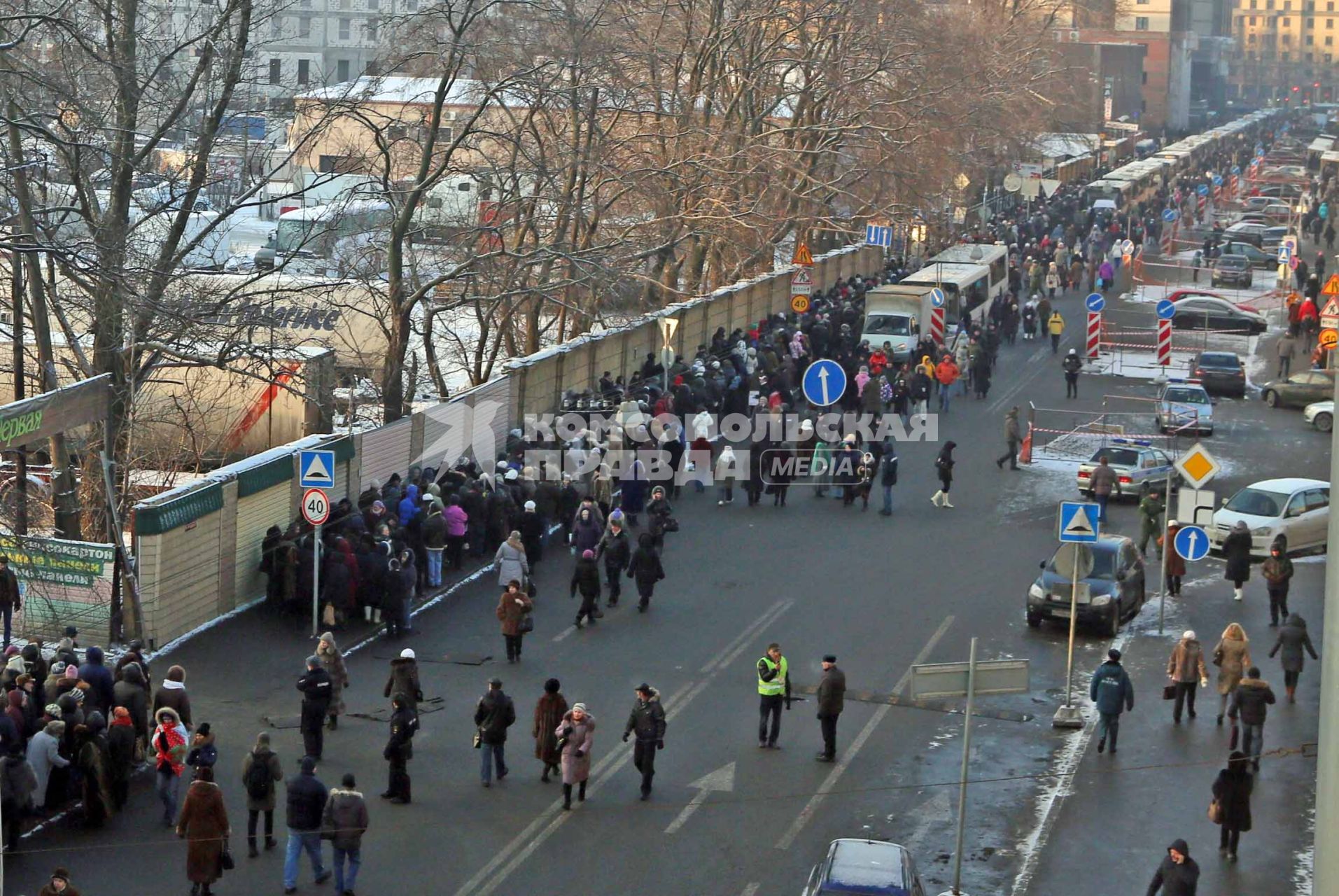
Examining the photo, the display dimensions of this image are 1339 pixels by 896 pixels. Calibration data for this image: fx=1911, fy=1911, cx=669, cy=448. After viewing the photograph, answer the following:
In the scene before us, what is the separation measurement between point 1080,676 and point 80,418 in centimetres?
1103

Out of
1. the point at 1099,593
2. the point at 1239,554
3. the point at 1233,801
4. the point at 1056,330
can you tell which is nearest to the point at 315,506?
the point at 1099,593

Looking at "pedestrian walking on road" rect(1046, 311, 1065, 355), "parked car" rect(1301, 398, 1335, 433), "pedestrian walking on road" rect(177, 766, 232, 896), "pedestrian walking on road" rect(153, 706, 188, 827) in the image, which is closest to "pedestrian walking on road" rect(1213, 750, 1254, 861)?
"pedestrian walking on road" rect(177, 766, 232, 896)

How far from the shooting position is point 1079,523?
2045 cm

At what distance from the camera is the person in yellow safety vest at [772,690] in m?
18.2

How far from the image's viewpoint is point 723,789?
17125 mm

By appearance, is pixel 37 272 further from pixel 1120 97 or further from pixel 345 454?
pixel 1120 97

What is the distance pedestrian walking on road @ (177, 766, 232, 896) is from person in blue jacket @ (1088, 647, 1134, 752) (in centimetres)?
847

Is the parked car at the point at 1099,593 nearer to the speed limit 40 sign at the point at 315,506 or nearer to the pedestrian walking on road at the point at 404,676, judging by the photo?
the speed limit 40 sign at the point at 315,506

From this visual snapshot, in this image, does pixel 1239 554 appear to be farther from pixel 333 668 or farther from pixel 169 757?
pixel 169 757

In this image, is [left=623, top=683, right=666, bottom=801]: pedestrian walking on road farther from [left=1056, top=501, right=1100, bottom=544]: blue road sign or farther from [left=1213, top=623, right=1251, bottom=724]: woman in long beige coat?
[left=1213, top=623, right=1251, bottom=724]: woman in long beige coat

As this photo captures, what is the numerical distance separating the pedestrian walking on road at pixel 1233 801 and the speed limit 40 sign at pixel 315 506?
985 centimetres

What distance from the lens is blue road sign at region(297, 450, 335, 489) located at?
2112 centimetres

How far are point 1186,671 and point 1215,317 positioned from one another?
113 feet

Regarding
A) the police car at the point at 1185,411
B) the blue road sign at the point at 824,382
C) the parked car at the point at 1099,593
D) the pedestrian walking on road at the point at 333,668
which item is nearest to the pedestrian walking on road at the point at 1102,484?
the blue road sign at the point at 824,382
